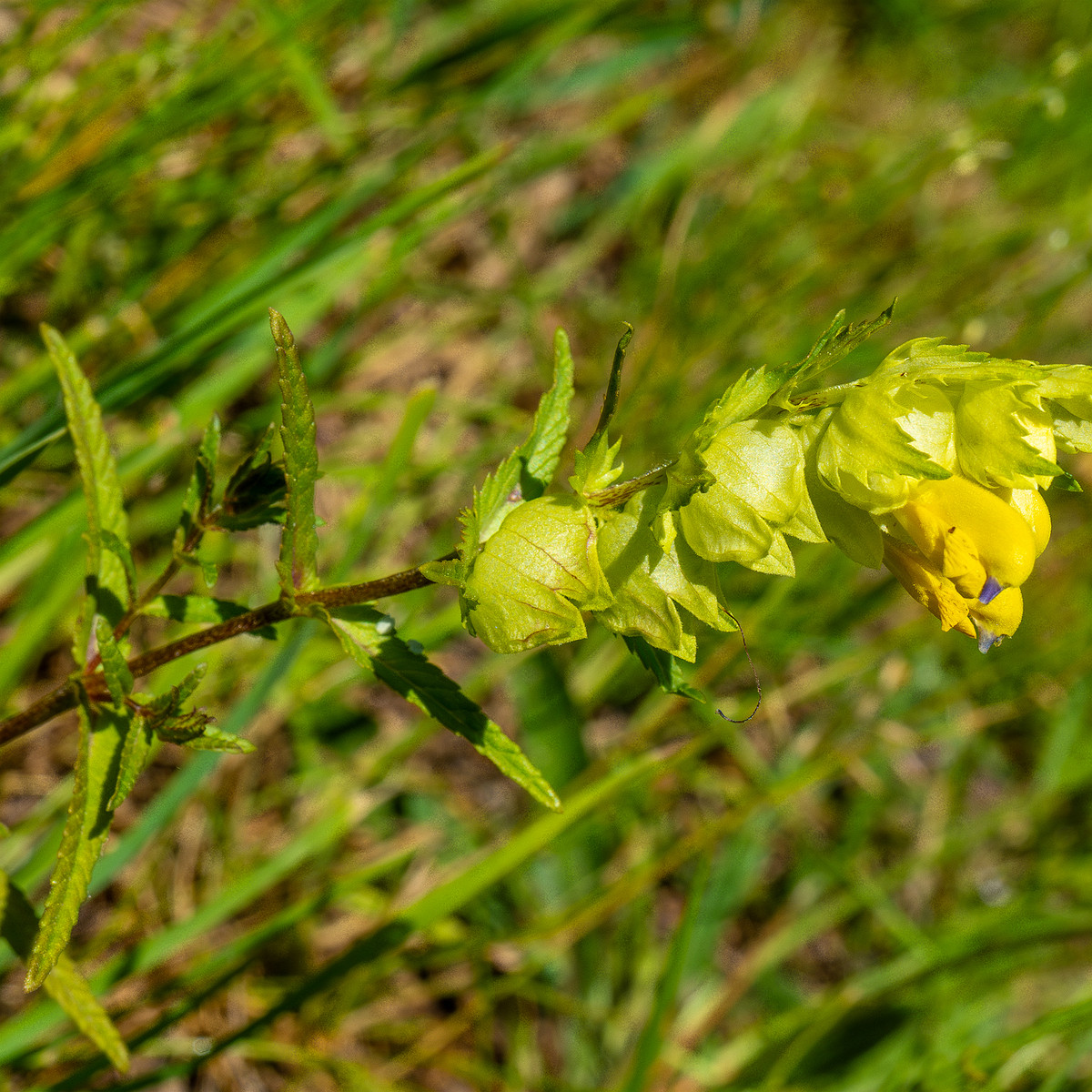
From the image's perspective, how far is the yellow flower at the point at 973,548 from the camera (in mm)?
872

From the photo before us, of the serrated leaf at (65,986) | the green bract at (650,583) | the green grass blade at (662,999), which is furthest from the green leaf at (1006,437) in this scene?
the serrated leaf at (65,986)

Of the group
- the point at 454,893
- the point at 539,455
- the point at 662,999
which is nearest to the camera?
the point at 539,455

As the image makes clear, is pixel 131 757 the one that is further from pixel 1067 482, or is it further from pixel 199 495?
pixel 1067 482

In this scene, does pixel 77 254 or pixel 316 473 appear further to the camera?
pixel 77 254

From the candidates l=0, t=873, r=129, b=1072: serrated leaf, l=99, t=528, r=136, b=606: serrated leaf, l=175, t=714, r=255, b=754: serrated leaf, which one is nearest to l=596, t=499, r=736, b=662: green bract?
l=175, t=714, r=255, b=754: serrated leaf

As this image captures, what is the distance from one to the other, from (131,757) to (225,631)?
152 mm

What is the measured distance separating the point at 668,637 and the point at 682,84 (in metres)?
2.91

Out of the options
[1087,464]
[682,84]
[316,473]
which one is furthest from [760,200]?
[316,473]

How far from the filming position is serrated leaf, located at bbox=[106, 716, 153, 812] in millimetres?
960

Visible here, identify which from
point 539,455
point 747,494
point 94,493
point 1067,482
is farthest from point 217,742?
point 1067,482

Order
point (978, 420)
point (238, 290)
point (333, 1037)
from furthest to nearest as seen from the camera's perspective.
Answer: point (333, 1037) < point (238, 290) < point (978, 420)

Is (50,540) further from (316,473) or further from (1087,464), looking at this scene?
(1087,464)

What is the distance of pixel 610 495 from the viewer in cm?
98

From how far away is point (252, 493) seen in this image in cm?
112
